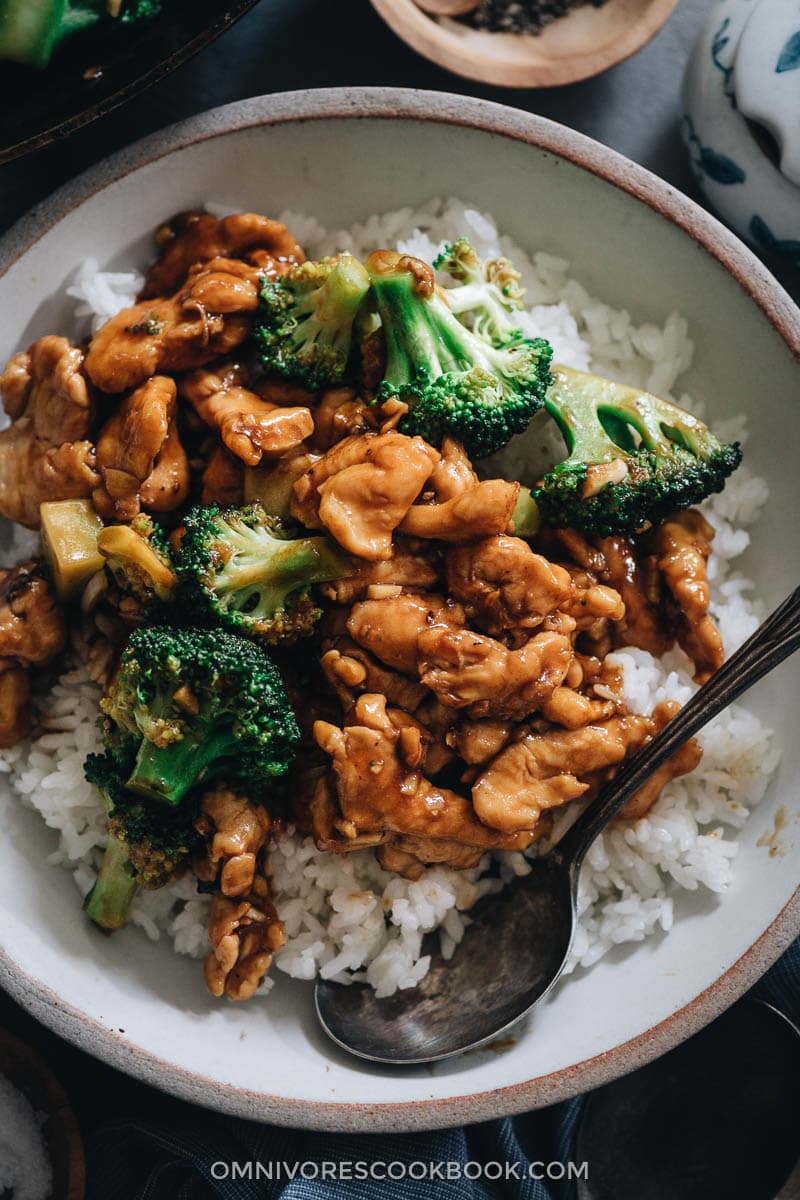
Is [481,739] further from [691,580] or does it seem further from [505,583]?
[691,580]

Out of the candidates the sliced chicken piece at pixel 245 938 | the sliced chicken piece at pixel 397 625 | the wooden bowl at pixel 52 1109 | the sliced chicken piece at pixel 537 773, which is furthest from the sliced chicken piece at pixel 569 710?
the wooden bowl at pixel 52 1109

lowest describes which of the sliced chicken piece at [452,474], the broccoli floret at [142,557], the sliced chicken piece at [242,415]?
the broccoli floret at [142,557]

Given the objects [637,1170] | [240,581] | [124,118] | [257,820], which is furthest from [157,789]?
[124,118]

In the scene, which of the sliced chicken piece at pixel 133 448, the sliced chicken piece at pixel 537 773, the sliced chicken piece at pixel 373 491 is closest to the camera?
the sliced chicken piece at pixel 373 491

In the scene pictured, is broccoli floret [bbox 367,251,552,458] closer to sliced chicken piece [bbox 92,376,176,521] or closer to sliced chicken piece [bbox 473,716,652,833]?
sliced chicken piece [bbox 92,376,176,521]

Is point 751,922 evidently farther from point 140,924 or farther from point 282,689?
point 140,924

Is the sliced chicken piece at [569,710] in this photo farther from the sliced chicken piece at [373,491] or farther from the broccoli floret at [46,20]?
the broccoli floret at [46,20]
